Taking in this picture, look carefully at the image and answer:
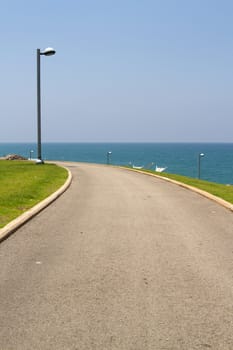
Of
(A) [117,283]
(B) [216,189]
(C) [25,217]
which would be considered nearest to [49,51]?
(B) [216,189]

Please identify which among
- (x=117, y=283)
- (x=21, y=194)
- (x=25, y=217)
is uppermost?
(x=21, y=194)

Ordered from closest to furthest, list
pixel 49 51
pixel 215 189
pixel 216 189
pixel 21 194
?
pixel 21 194
pixel 215 189
pixel 216 189
pixel 49 51

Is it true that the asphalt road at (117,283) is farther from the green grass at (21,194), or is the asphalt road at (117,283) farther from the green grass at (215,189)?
the green grass at (215,189)

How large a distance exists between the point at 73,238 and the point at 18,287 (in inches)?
107

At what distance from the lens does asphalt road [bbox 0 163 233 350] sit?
424cm

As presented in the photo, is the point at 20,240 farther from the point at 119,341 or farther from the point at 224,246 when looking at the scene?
the point at 119,341

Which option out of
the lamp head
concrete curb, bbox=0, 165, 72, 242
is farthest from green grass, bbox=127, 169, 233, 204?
the lamp head

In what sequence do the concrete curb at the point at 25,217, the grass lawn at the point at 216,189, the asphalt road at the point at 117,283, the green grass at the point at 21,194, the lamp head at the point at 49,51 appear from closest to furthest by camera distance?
the asphalt road at the point at 117,283, the concrete curb at the point at 25,217, the green grass at the point at 21,194, the grass lawn at the point at 216,189, the lamp head at the point at 49,51

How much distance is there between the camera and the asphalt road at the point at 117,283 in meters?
4.24

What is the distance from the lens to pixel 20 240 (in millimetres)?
8078

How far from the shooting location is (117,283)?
5.73 m

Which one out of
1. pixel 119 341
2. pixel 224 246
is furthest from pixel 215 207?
pixel 119 341

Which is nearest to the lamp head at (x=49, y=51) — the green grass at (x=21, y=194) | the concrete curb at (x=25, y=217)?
the green grass at (x=21, y=194)

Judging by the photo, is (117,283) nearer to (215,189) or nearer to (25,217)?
(25,217)
